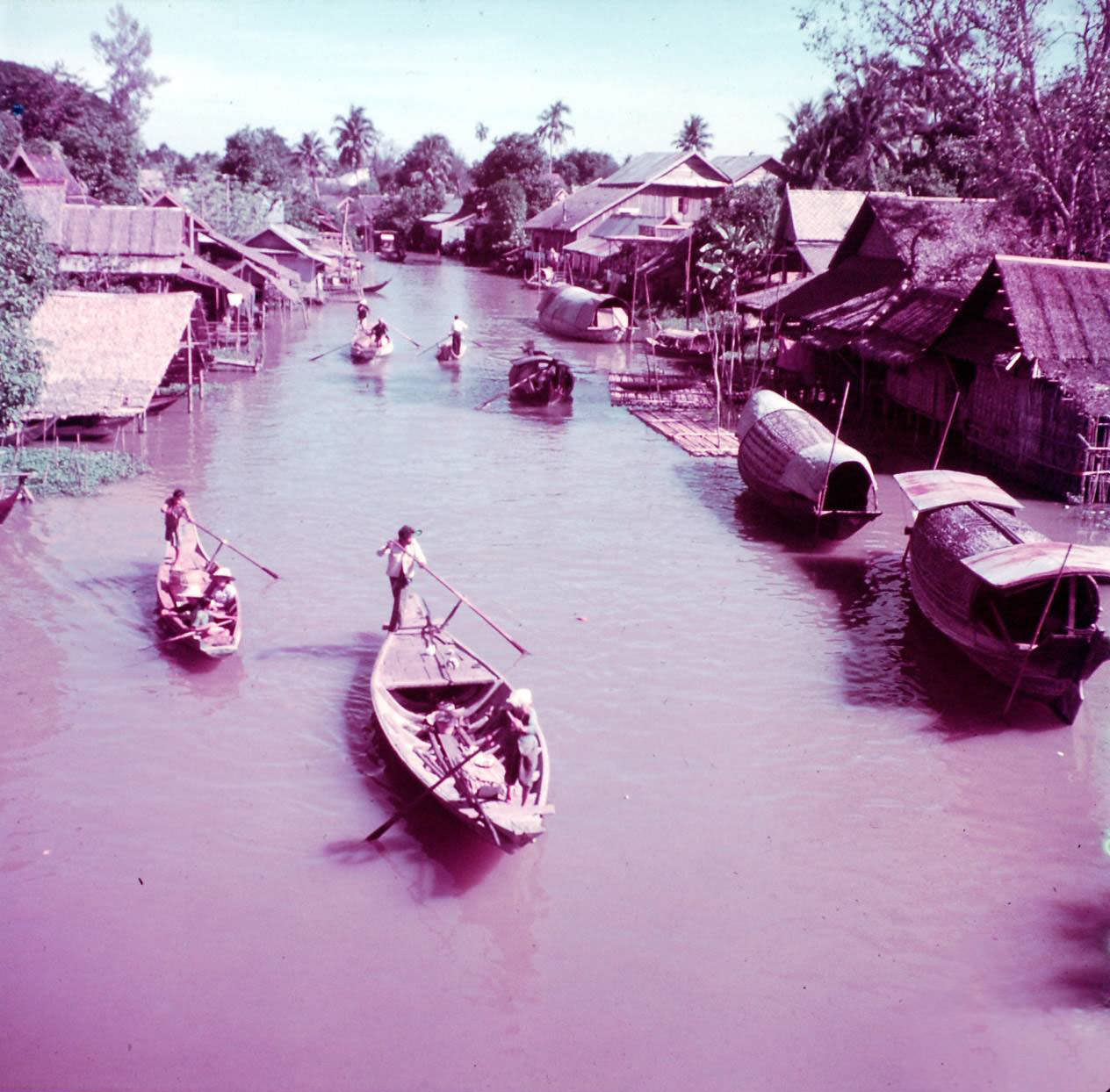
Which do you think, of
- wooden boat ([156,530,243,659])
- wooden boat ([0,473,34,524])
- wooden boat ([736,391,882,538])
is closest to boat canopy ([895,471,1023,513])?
wooden boat ([736,391,882,538])

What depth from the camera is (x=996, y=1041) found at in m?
7.38

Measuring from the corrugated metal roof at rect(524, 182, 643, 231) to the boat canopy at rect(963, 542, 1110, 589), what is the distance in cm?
4724

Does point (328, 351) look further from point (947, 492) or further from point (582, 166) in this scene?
point (582, 166)

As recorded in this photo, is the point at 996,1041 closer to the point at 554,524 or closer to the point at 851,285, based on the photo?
the point at 554,524

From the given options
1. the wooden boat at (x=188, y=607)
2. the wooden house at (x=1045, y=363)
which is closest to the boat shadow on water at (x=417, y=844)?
the wooden boat at (x=188, y=607)

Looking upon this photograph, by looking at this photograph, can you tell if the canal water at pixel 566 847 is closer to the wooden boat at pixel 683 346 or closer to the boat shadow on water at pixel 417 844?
the boat shadow on water at pixel 417 844

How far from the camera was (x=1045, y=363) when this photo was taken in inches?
719

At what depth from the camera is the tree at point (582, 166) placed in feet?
279

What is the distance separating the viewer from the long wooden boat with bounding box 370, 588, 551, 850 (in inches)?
338

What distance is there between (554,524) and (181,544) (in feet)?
21.1

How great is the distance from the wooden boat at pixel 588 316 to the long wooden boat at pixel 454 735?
94.2 feet

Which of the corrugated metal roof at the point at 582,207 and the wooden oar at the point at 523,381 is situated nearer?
the wooden oar at the point at 523,381

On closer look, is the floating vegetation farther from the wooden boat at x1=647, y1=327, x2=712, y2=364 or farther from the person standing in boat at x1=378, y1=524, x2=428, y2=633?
the wooden boat at x1=647, y1=327, x2=712, y2=364

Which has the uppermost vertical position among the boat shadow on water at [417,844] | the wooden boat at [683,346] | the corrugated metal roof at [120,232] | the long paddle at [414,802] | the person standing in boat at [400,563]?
the corrugated metal roof at [120,232]
